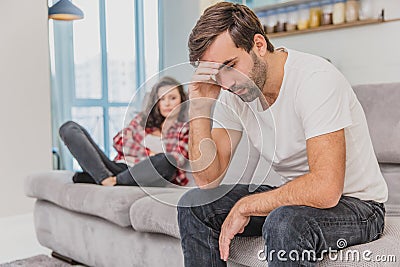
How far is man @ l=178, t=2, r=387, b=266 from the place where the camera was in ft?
Answer: 3.85

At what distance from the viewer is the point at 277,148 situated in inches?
54.0

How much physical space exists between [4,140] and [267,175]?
2.34 meters

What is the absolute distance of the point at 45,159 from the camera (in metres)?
3.50

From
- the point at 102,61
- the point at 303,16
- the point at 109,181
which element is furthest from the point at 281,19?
the point at 109,181

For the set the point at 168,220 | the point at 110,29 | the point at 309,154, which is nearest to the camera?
the point at 309,154

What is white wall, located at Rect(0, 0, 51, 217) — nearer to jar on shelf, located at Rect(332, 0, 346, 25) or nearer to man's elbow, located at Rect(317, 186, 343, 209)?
jar on shelf, located at Rect(332, 0, 346, 25)

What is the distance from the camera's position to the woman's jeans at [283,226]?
1.13 meters

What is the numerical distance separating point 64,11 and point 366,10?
211 cm

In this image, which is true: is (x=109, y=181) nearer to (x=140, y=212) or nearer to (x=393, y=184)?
(x=140, y=212)

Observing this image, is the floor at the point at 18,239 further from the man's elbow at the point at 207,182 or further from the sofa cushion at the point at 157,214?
the man's elbow at the point at 207,182

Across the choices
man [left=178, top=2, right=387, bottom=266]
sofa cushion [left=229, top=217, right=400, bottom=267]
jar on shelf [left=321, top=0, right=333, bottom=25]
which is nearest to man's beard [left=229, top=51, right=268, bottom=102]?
man [left=178, top=2, right=387, bottom=266]

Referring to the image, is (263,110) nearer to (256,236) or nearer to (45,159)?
(256,236)

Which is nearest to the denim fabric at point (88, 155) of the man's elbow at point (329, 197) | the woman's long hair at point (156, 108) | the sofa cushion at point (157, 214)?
the sofa cushion at point (157, 214)

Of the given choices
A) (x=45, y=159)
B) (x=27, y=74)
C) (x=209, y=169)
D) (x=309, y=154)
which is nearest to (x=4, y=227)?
(x=45, y=159)
